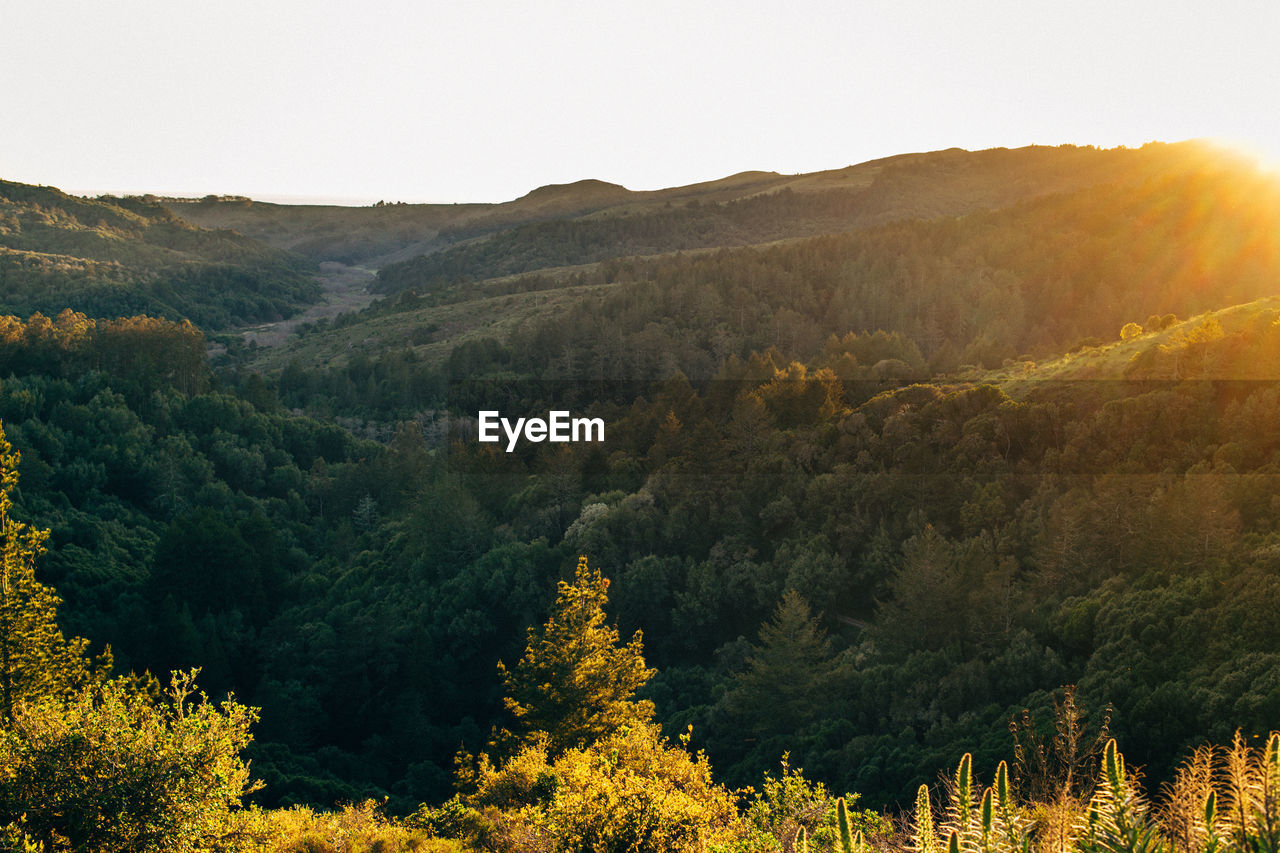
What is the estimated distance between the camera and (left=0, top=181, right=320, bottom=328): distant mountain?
117750 millimetres

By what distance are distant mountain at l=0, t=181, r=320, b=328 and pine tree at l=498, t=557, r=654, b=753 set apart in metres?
93.4

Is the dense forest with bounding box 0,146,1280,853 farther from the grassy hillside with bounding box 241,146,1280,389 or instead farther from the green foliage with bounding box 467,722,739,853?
the grassy hillside with bounding box 241,146,1280,389

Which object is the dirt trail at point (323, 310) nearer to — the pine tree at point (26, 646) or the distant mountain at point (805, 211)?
the distant mountain at point (805, 211)

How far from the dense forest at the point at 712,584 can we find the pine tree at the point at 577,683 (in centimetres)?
11

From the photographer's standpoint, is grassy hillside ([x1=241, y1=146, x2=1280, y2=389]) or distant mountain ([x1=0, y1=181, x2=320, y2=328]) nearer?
grassy hillside ([x1=241, y1=146, x2=1280, y2=389])

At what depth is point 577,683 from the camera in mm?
26406

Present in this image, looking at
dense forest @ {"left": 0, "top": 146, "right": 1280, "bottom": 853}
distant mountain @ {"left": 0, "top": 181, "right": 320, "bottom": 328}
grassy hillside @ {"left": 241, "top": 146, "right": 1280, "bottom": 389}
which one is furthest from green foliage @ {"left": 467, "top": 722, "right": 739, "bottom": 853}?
distant mountain @ {"left": 0, "top": 181, "right": 320, "bottom": 328}

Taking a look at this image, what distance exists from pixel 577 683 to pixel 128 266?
144 metres

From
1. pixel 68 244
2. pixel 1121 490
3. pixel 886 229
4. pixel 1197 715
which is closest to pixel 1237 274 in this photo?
pixel 886 229

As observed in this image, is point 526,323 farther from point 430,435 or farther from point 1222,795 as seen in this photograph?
point 1222,795

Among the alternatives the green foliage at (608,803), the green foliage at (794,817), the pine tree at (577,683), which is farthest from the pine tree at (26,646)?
the green foliage at (794,817)

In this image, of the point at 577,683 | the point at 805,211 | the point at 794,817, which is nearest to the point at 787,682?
the point at 577,683

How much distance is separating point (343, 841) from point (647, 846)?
6658 mm

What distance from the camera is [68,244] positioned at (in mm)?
142125
